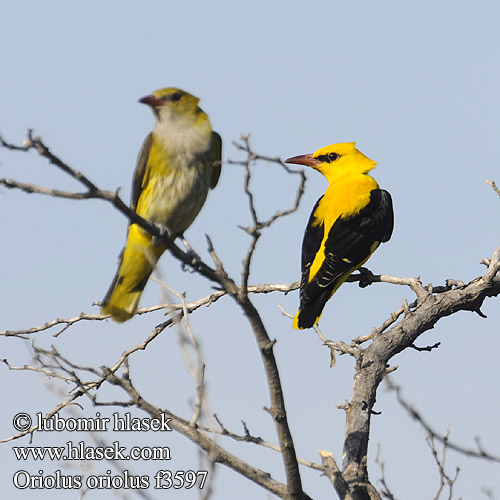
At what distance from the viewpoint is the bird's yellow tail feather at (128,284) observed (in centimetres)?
487

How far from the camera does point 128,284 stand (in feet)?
16.3

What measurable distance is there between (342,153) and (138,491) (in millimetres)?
4815

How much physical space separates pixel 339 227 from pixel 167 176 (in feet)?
6.60

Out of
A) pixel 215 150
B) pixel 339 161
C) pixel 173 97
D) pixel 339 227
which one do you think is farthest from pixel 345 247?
pixel 173 97

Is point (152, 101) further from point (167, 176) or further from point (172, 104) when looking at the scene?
point (167, 176)

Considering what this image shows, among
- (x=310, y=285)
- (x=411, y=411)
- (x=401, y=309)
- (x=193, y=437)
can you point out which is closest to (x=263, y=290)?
(x=310, y=285)

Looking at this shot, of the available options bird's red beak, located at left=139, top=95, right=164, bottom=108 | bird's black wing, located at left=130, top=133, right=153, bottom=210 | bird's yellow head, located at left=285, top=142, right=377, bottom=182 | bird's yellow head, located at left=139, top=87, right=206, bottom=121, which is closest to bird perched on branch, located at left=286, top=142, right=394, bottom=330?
bird's yellow head, located at left=285, top=142, right=377, bottom=182

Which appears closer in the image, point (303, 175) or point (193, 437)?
point (303, 175)

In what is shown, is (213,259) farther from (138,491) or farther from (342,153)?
(342,153)

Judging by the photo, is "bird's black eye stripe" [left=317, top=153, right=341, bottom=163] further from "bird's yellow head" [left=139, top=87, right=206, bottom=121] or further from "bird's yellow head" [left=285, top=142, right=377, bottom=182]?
"bird's yellow head" [left=139, top=87, right=206, bottom=121]

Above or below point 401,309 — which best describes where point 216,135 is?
above

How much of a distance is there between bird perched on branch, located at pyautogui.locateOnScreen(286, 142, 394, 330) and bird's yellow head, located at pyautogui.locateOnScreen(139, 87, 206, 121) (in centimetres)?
159

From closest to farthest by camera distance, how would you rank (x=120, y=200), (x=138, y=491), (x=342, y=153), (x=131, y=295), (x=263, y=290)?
(x=138, y=491), (x=120, y=200), (x=131, y=295), (x=263, y=290), (x=342, y=153)

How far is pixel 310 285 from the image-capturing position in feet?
19.0
